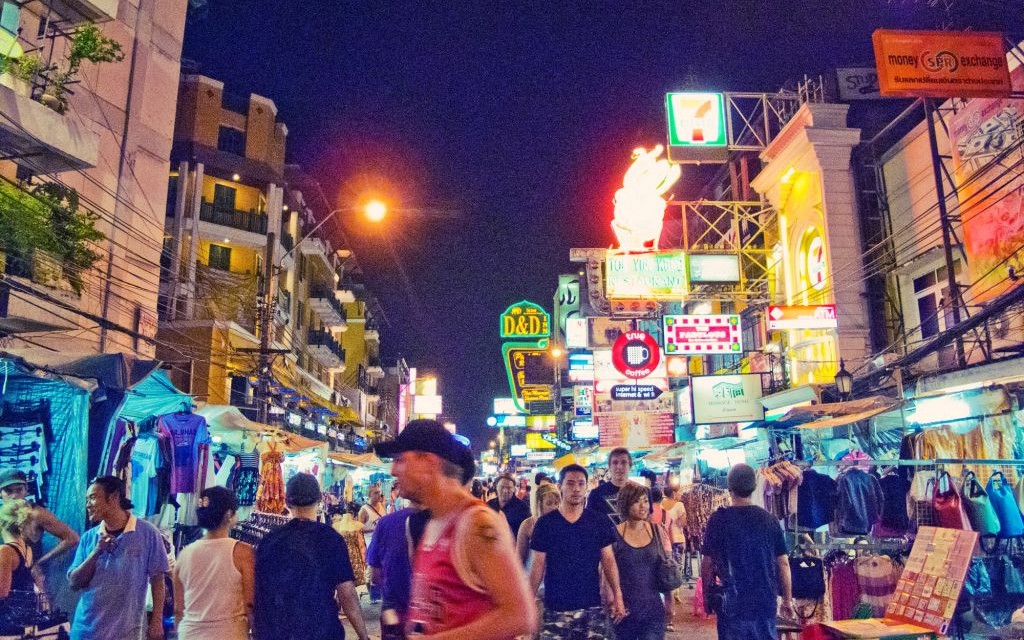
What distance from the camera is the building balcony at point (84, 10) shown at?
14.1 metres

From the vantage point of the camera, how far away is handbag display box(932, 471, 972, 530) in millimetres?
7586

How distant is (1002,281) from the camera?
12.7 meters

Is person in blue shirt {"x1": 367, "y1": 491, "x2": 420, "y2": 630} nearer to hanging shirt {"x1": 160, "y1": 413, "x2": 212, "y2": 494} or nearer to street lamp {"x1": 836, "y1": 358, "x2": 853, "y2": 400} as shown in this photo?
hanging shirt {"x1": 160, "y1": 413, "x2": 212, "y2": 494}

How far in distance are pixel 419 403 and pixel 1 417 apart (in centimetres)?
6590

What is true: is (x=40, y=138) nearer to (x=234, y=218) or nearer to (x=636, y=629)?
(x=636, y=629)

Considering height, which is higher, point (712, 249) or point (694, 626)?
point (712, 249)

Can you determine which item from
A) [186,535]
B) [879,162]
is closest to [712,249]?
[879,162]

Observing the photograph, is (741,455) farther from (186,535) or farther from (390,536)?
(390,536)

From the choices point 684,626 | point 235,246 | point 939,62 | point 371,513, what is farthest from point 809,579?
point 235,246

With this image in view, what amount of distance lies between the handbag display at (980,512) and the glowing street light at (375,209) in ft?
40.8

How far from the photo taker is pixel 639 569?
6.27m

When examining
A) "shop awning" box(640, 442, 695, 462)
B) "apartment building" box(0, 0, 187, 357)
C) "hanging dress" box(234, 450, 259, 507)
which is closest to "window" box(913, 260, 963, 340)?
"shop awning" box(640, 442, 695, 462)

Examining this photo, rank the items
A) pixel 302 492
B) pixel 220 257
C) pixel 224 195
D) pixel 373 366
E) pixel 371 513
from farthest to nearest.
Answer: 1. pixel 373 366
2. pixel 224 195
3. pixel 220 257
4. pixel 371 513
5. pixel 302 492

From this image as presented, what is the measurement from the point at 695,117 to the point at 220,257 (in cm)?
2588
